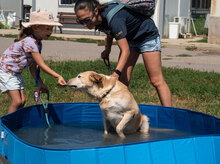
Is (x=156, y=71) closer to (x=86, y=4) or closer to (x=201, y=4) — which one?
(x=86, y=4)

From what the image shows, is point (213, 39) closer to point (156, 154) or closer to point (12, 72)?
point (12, 72)

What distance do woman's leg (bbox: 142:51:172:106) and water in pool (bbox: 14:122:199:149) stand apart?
43 centimetres

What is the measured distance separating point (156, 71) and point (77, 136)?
127 cm

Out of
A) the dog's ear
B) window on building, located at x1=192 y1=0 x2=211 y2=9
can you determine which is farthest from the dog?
window on building, located at x1=192 y1=0 x2=211 y2=9

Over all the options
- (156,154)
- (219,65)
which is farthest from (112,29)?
(219,65)

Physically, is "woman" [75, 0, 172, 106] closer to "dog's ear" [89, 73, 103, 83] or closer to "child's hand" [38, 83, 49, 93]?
"dog's ear" [89, 73, 103, 83]

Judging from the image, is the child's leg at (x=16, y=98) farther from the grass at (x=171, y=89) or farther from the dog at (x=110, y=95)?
the grass at (x=171, y=89)

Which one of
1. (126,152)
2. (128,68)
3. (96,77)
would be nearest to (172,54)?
(128,68)

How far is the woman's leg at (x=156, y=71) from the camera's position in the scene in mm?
4984

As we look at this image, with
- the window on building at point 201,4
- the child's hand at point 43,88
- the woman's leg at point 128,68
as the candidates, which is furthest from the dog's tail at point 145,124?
the window on building at point 201,4

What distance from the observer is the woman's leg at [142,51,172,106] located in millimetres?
4984

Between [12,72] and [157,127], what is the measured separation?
1.97 metres

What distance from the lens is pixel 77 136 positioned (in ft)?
15.7

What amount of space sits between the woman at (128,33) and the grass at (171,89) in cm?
99
